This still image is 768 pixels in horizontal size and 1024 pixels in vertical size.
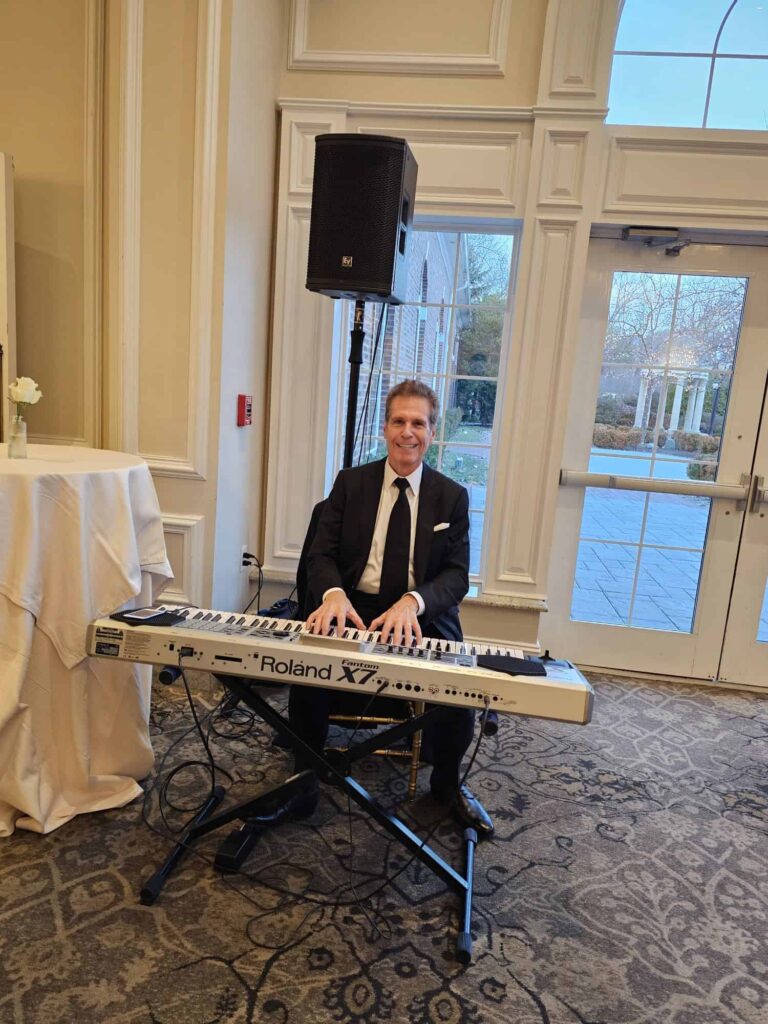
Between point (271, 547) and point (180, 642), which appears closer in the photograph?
point (180, 642)

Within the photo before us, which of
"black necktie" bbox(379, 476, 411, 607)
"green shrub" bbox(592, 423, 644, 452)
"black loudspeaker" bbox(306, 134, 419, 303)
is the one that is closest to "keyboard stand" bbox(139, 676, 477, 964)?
"black necktie" bbox(379, 476, 411, 607)

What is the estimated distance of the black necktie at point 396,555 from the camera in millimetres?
2064

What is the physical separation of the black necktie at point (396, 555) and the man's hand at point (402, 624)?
17 cm

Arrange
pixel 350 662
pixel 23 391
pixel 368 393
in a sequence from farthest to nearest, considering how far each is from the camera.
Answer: pixel 368 393, pixel 23 391, pixel 350 662

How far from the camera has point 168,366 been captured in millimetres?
2699

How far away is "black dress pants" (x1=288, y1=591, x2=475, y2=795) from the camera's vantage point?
2.00 meters

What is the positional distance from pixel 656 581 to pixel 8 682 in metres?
2.79

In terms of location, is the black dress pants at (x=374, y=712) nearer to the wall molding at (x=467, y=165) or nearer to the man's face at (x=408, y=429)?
the man's face at (x=408, y=429)

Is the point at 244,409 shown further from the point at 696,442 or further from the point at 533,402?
the point at 696,442


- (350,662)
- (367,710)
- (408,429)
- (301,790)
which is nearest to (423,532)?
(408,429)

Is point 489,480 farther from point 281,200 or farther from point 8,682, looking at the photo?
point 8,682

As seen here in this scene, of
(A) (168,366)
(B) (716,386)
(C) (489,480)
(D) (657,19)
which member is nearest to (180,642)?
(A) (168,366)

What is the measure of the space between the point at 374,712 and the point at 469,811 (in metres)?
0.41

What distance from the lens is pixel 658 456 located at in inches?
126
